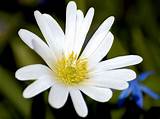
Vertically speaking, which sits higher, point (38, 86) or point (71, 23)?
point (71, 23)

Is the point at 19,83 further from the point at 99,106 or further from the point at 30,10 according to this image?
the point at 30,10

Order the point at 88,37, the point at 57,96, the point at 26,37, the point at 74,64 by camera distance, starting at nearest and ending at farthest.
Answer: the point at 57,96, the point at 26,37, the point at 74,64, the point at 88,37

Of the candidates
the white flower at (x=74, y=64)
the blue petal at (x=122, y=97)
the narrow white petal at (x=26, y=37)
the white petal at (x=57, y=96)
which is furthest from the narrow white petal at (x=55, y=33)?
the blue petal at (x=122, y=97)

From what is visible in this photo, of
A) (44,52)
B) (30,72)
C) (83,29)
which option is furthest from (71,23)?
(30,72)

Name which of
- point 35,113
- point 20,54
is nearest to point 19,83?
point 20,54

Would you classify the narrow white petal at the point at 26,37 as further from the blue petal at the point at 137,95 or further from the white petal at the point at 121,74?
the blue petal at the point at 137,95

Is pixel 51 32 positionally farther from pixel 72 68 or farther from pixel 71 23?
pixel 72 68

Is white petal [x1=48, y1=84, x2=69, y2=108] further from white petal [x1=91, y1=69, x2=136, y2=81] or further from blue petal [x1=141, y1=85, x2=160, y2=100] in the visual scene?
blue petal [x1=141, y1=85, x2=160, y2=100]
